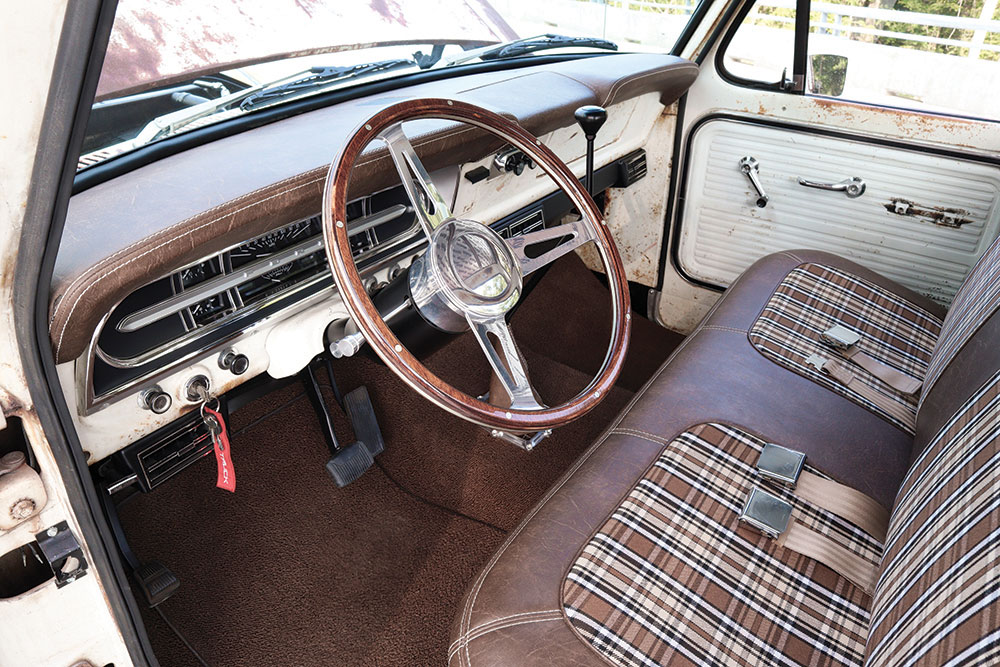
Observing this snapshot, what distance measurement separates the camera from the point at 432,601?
69.8 inches

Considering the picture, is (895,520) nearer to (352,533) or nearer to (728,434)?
(728,434)

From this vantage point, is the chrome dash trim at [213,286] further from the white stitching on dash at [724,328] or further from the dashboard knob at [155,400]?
the white stitching on dash at [724,328]

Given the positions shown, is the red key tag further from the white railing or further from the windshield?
the white railing

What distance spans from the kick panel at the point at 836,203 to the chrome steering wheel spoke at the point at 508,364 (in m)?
1.40

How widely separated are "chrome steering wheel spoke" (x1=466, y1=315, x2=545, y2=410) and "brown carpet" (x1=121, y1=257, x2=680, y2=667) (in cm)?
74

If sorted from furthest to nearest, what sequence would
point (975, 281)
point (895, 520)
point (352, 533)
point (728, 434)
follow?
point (352, 533) → point (975, 281) → point (728, 434) → point (895, 520)

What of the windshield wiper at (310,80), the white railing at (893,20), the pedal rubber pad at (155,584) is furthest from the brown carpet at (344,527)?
the white railing at (893,20)

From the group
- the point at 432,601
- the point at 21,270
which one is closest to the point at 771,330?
the point at 432,601

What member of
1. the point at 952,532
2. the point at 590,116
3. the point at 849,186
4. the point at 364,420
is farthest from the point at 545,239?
the point at 849,186

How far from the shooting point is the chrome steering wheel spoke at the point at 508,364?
1.28 metres

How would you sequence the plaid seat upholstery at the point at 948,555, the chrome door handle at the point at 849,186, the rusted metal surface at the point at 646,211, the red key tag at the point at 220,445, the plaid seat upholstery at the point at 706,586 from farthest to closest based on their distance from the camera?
1. the rusted metal surface at the point at 646,211
2. the chrome door handle at the point at 849,186
3. the red key tag at the point at 220,445
4. the plaid seat upholstery at the point at 706,586
5. the plaid seat upholstery at the point at 948,555

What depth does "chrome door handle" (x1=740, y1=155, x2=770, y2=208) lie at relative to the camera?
2328mm

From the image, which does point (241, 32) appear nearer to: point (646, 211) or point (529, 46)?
point (529, 46)

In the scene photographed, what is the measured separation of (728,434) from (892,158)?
3.92 ft
